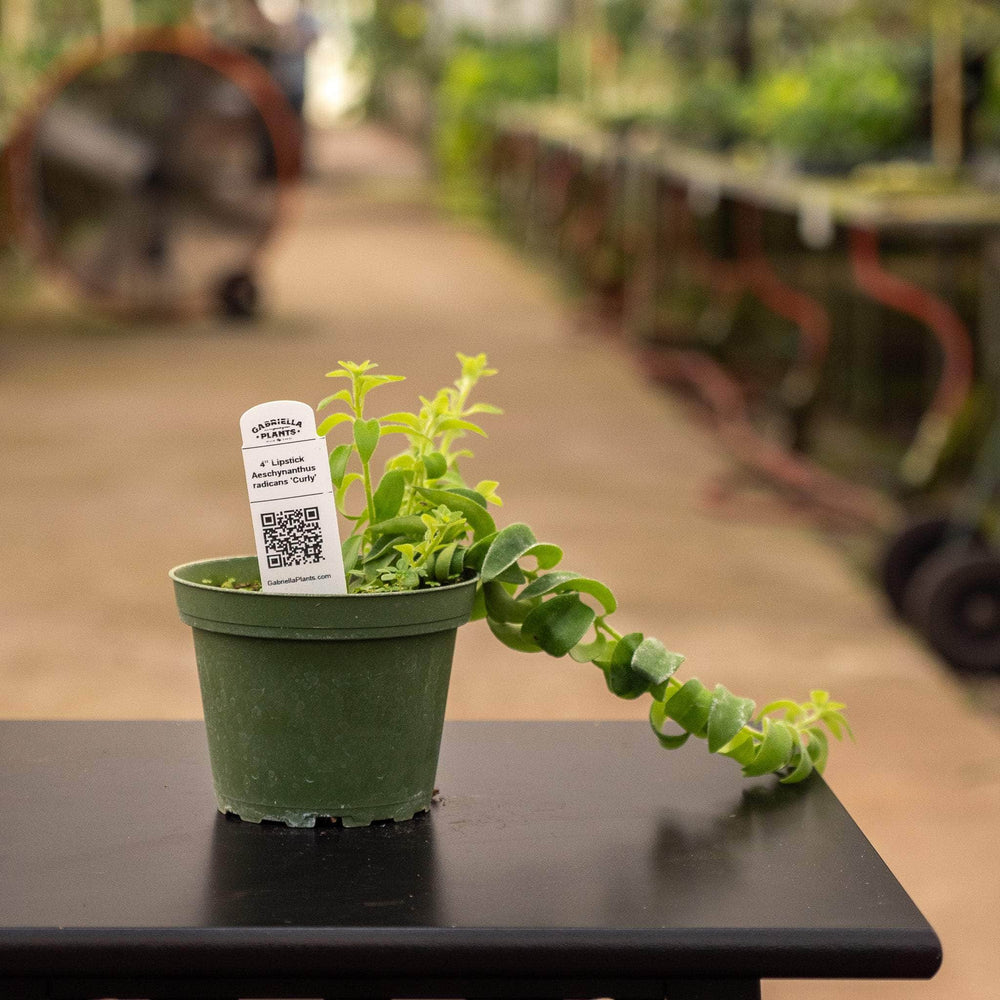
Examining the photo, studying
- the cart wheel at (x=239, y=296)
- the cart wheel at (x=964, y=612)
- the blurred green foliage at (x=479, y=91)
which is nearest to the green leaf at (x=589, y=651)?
the cart wheel at (x=964, y=612)

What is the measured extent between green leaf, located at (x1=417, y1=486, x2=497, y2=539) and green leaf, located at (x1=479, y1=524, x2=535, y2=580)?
0.03 m

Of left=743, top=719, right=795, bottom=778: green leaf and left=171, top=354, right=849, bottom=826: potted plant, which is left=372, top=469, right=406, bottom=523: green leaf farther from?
left=743, top=719, right=795, bottom=778: green leaf

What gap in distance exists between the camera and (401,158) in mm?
23578

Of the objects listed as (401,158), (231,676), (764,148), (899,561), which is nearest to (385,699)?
(231,676)

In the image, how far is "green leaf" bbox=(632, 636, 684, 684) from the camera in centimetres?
107

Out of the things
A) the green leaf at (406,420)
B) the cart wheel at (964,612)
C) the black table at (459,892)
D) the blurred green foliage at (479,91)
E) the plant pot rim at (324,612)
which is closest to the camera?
the black table at (459,892)

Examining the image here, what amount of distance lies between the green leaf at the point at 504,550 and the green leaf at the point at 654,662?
101 mm

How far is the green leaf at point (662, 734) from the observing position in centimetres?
113

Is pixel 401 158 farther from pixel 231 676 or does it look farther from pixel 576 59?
pixel 231 676

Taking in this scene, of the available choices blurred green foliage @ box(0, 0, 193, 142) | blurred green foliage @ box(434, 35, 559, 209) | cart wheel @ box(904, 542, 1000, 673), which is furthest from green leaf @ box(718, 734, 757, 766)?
blurred green foliage @ box(434, 35, 559, 209)

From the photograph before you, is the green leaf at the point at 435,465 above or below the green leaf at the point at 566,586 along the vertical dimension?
above

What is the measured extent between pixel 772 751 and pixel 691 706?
8 cm

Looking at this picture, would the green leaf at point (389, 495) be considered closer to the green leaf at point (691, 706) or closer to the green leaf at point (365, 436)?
the green leaf at point (365, 436)

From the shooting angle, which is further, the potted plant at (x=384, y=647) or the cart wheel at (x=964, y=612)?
the cart wheel at (x=964, y=612)
